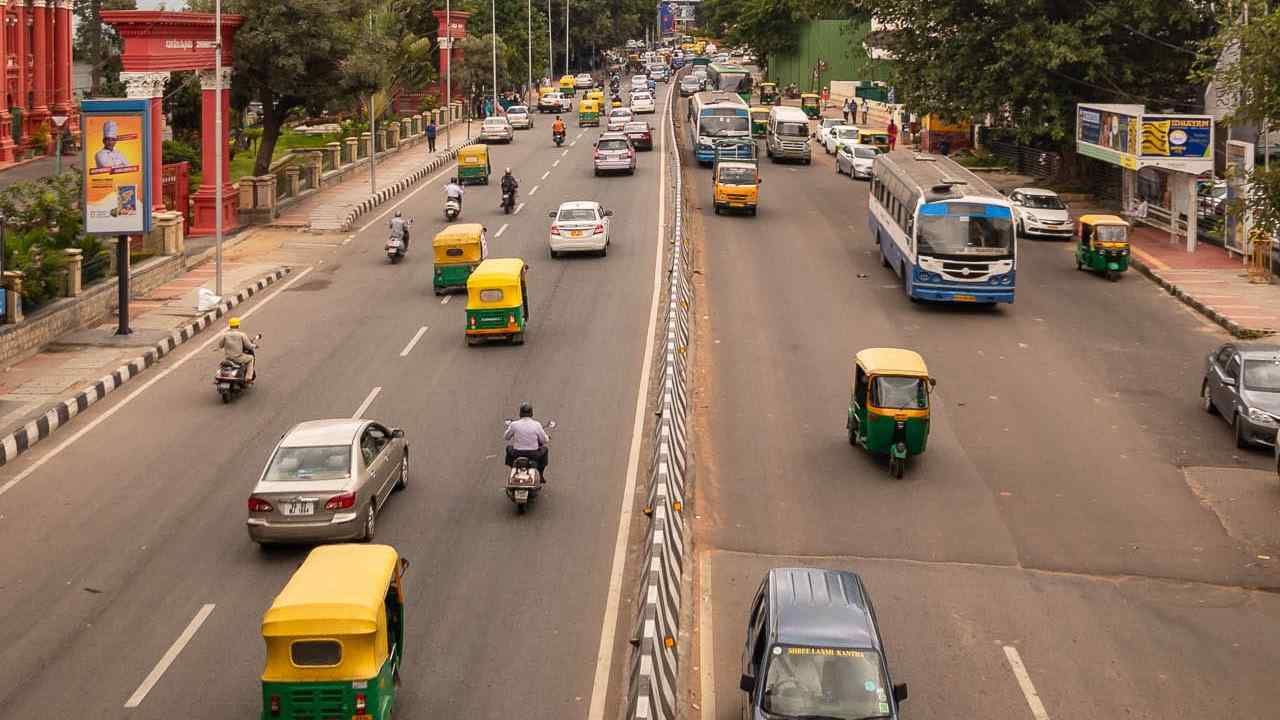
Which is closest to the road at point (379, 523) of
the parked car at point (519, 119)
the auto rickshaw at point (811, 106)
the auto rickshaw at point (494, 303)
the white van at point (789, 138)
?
the auto rickshaw at point (494, 303)

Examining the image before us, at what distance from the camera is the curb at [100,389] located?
2252cm

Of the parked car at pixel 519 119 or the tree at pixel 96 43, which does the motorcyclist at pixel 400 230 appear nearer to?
the parked car at pixel 519 119

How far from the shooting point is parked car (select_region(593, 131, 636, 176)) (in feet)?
183

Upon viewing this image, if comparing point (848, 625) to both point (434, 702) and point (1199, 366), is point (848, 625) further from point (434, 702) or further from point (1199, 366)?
point (1199, 366)

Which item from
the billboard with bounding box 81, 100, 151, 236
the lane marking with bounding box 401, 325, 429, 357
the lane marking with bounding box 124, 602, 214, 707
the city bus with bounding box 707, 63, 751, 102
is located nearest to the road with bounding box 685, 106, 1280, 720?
the lane marking with bounding box 124, 602, 214, 707

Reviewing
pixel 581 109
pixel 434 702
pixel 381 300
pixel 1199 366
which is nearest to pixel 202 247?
pixel 381 300

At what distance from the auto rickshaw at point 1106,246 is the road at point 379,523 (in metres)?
11.7

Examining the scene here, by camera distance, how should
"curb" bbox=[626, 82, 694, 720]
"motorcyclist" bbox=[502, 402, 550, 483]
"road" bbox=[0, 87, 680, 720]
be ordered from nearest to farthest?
1. "curb" bbox=[626, 82, 694, 720]
2. "road" bbox=[0, 87, 680, 720]
3. "motorcyclist" bbox=[502, 402, 550, 483]

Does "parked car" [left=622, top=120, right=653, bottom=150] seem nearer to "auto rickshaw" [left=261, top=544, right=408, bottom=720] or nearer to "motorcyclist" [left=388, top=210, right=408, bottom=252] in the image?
"motorcyclist" [left=388, top=210, right=408, bottom=252]

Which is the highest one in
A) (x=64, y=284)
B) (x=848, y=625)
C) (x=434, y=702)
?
(x=64, y=284)

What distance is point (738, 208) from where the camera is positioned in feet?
151

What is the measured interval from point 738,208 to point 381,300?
1537 centimetres

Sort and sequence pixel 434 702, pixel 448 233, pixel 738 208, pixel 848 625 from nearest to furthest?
pixel 848 625
pixel 434 702
pixel 448 233
pixel 738 208

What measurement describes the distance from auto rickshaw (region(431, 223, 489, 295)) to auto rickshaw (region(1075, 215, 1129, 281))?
15.5 metres
